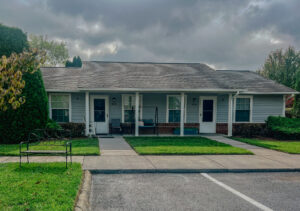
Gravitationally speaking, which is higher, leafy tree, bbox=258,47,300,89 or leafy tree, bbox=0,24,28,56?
leafy tree, bbox=258,47,300,89

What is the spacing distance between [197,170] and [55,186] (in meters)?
3.79

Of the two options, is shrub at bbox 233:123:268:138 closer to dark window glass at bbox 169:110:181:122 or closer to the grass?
dark window glass at bbox 169:110:181:122

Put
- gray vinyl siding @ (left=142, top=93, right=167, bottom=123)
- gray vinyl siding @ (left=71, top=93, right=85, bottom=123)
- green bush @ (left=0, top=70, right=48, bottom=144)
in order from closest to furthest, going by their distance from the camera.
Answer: green bush @ (left=0, top=70, right=48, bottom=144) → gray vinyl siding @ (left=71, top=93, right=85, bottom=123) → gray vinyl siding @ (left=142, top=93, right=167, bottom=123)

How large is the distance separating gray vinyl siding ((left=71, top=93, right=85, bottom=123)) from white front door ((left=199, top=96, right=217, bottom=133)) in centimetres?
767

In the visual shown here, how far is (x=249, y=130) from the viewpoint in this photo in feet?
47.2

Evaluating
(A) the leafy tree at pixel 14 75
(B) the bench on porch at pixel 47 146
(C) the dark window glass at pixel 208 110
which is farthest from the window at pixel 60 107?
(A) the leafy tree at pixel 14 75

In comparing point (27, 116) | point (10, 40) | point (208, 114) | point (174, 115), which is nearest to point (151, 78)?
point (174, 115)

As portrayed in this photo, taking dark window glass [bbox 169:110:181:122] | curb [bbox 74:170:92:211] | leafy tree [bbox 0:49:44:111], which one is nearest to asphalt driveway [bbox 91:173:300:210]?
curb [bbox 74:170:92:211]

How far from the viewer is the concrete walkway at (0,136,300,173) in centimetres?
645

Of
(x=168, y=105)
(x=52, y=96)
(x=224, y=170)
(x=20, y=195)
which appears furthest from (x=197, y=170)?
A: (x=52, y=96)

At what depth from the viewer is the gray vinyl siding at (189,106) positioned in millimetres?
13930

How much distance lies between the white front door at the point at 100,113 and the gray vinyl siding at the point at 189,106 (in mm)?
318

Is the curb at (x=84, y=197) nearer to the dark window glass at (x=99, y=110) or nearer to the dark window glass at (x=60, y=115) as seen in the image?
the dark window glass at (x=99, y=110)

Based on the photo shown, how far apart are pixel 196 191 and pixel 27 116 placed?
8512 millimetres
